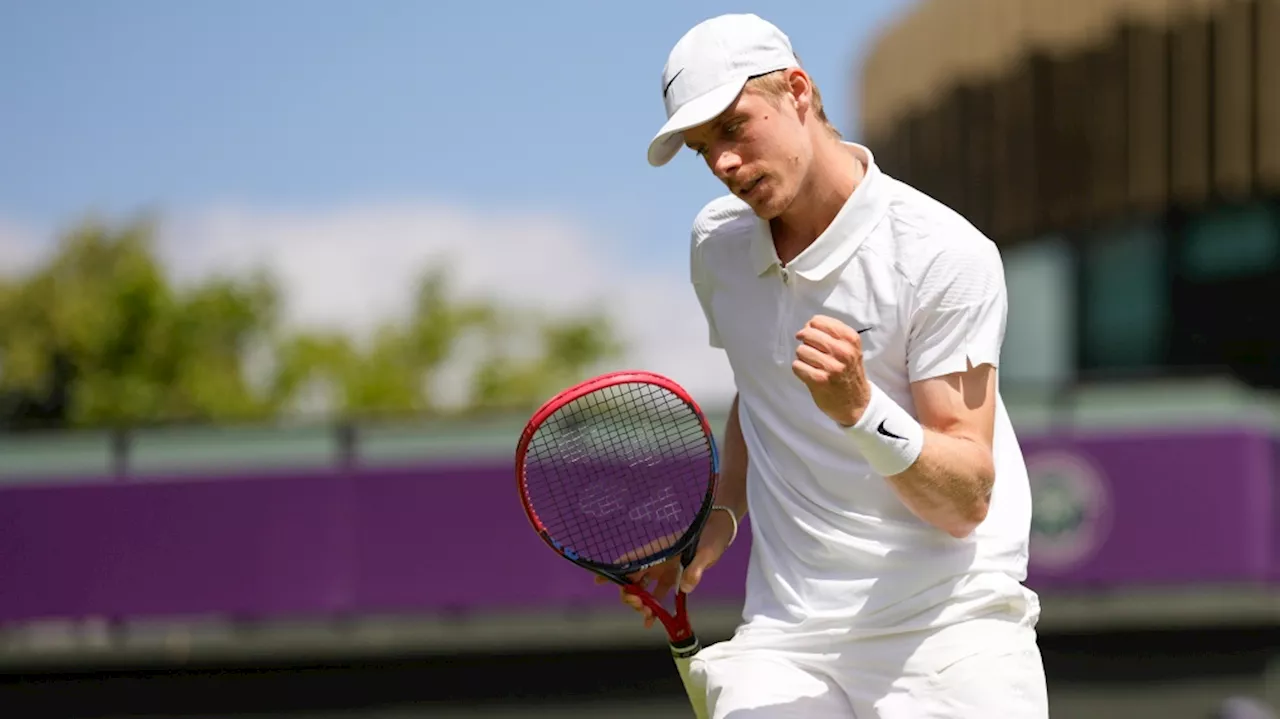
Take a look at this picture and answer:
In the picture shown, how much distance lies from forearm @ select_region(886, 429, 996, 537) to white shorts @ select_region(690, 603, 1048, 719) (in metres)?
0.22

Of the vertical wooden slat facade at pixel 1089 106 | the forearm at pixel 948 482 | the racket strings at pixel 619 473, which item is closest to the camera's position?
the forearm at pixel 948 482

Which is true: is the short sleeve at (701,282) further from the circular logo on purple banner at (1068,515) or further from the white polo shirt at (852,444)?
the circular logo on purple banner at (1068,515)

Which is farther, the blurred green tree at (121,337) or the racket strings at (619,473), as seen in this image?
the blurred green tree at (121,337)

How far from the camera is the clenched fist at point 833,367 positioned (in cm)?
275

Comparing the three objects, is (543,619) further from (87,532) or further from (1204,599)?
(1204,599)

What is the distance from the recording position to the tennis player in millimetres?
2986

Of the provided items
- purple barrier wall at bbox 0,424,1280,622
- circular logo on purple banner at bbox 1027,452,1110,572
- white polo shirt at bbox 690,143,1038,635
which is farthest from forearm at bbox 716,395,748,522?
circular logo on purple banner at bbox 1027,452,1110,572

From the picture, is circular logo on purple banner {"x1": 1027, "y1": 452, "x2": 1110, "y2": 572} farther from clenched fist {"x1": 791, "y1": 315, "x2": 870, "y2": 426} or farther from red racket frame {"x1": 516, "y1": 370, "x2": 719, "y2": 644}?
clenched fist {"x1": 791, "y1": 315, "x2": 870, "y2": 426}

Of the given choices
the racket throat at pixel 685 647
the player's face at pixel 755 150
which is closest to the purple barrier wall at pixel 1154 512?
the racket throat at pixel 685 647

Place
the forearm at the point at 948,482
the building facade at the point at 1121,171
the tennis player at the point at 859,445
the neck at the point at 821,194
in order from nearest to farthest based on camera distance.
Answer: the forearm at the point at 948,482 → the tennis player at the point at 859,445 → the neck at the point at 821,194 → the building facade at the point at 1121,171

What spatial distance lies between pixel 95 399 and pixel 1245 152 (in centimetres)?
4148

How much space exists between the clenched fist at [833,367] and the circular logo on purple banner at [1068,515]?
8518 mm

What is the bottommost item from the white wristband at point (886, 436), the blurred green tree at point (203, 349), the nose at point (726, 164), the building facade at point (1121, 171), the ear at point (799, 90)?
the blurred green tree at point (203, 349)

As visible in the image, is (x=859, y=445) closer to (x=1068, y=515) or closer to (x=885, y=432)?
(x=885, y=432)
